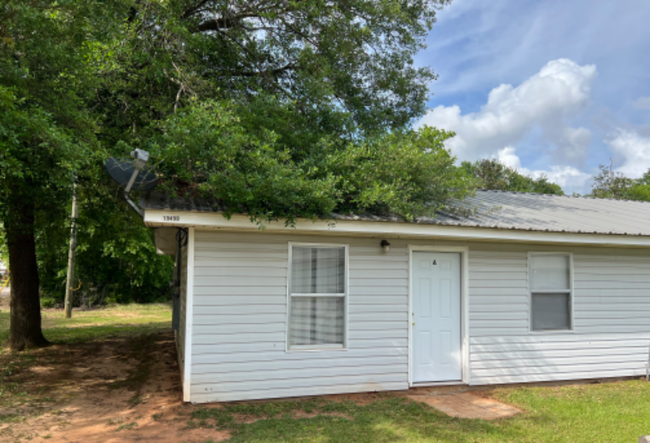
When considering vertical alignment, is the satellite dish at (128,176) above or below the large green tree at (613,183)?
below

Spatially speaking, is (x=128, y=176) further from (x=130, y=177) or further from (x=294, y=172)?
(x=294, y=172)

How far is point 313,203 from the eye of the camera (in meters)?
5.62

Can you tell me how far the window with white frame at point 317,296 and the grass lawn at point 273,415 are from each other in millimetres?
800

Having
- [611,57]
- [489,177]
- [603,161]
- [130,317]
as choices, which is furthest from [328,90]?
[603,161]

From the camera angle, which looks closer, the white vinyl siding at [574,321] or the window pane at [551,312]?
the white vinyl siding at [574,321]

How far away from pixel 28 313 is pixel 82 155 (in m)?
6.12

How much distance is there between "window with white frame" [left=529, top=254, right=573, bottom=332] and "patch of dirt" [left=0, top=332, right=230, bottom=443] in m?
5.16

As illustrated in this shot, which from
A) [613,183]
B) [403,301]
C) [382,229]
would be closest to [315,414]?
[403,301]

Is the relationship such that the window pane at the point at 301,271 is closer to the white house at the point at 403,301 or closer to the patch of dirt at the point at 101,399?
the white house at the point at 403,301

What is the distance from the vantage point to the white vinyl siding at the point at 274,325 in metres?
5.70

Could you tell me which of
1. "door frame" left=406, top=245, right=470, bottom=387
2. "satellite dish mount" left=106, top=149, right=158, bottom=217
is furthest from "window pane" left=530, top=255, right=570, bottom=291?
"satellite dish mount" left=106, top=149, right=158, bottom=217

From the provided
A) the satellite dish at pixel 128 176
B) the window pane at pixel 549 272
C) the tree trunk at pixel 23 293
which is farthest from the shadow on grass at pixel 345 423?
the tree trunk at pixel 23 293

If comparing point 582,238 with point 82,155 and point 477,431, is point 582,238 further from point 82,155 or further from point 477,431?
point 82,155

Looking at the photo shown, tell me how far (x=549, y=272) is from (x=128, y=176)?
643cm
